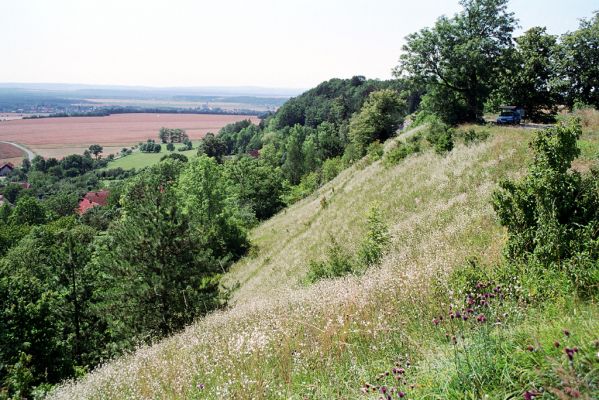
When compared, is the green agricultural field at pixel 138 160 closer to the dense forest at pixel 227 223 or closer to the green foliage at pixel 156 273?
the dense forest at pixel 227 223

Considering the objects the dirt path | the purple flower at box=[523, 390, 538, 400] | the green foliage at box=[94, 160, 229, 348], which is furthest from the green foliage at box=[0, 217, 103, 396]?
the dirt path

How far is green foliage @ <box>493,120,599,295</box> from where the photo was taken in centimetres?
568

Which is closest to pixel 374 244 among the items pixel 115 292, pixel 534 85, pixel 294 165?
pixel 115 292

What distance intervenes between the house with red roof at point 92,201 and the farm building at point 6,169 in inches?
2826

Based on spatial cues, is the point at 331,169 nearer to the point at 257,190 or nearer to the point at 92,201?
the point at 257,190

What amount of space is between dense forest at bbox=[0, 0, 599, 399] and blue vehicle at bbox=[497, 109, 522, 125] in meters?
1.86

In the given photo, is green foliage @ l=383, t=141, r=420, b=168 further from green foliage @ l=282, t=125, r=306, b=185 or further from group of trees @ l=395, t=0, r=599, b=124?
green foliage @ l=282, t=125, r=306, b=185

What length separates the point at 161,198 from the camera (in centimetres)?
1630

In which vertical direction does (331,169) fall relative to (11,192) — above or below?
above

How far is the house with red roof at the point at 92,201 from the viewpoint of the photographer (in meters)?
103

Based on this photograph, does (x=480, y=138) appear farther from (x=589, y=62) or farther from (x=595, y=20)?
(x=595, y=20)

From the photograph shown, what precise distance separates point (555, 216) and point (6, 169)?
198m

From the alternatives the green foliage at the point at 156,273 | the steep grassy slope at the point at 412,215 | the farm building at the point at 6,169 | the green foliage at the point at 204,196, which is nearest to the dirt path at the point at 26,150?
the farm building at the point at 6,169

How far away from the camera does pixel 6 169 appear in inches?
6319
